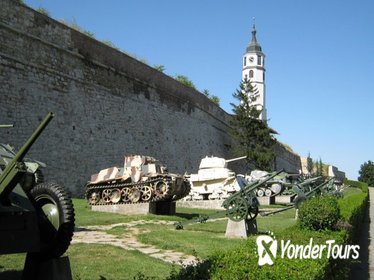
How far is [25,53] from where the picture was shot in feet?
47.2

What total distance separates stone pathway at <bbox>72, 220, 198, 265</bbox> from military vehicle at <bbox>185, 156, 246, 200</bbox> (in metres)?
8.14

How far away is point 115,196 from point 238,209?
523cm

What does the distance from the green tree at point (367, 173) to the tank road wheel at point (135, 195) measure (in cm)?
5032

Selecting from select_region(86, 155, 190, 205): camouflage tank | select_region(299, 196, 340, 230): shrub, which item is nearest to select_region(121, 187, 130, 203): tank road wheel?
select_region(86, 155, 190, 205): camouflage tank

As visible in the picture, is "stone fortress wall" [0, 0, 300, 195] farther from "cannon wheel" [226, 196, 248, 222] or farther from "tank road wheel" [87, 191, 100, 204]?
"cannon wheel" [226, 196, 248, 222]

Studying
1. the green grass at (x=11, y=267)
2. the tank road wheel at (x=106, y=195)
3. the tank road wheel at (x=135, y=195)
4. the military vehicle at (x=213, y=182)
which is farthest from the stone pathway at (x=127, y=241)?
the military vehicle at (x=213, y=182)

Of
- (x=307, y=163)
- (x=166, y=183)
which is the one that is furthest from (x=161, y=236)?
(x=307, y=163)

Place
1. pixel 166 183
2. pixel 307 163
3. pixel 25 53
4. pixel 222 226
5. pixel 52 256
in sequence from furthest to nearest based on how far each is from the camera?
pixel 307 163, pixel 25 53, pixel 166 183, pixel 222 226, pixel 52 256

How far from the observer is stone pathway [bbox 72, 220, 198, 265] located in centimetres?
706

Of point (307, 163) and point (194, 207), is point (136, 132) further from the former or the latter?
point (307, 163)

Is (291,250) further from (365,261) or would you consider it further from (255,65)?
(255,65)

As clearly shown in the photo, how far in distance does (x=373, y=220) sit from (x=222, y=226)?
808 cm

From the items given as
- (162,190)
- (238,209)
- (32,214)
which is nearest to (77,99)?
(162,190)

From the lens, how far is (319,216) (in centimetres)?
759
